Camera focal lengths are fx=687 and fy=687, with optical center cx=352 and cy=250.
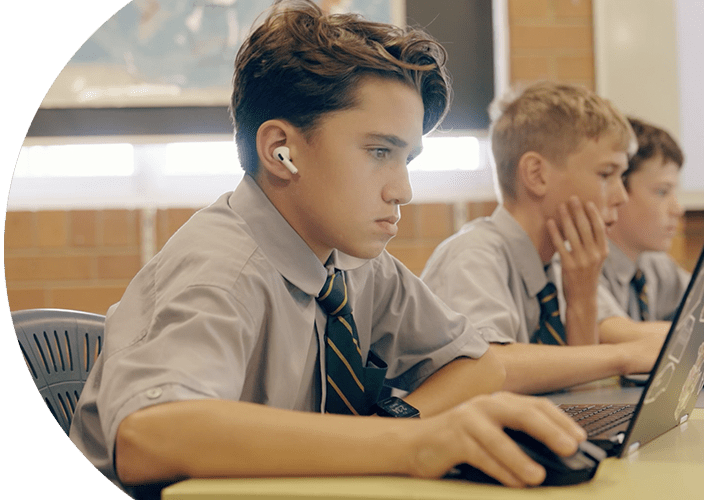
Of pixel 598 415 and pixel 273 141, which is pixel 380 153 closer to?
pixel 273 141

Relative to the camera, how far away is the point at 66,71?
229 cm

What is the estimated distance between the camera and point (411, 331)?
1.09 m

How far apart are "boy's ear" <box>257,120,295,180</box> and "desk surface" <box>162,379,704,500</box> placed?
1.52 ft

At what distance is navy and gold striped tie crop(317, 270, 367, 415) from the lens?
92cm

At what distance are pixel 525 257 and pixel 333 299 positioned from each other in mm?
766

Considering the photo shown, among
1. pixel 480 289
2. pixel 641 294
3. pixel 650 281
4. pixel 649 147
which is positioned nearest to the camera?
pixel 480 289

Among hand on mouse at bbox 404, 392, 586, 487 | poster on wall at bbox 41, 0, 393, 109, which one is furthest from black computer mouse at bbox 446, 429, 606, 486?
poster on wall at bbox 41, 0, 393, 109

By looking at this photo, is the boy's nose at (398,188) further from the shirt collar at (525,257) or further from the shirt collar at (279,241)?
the shirt collar at (525,257)

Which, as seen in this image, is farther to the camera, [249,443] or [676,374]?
[676,374]

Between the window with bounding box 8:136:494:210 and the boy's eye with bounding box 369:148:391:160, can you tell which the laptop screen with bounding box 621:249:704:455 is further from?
the window with bounding box 8:136:494:210


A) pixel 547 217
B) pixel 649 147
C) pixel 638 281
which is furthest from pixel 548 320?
pixel 649 147

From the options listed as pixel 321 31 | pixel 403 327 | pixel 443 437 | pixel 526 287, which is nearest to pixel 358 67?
pixel 321 31

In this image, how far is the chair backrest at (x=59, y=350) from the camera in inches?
39.0

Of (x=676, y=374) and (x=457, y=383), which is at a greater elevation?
(x=676, y=374)
